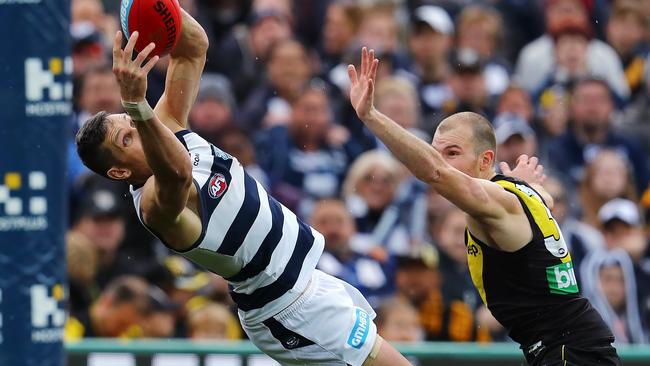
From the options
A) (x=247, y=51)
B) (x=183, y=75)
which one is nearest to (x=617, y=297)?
(x=247, y=51)

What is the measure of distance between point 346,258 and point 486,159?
3.43m

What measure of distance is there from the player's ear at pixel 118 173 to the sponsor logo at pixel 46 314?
67cm

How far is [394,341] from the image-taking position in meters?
9.38

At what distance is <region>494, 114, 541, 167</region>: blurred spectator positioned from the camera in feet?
36.3

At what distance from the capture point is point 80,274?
31.8ft

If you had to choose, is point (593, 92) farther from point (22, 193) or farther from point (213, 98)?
point (22, 193)

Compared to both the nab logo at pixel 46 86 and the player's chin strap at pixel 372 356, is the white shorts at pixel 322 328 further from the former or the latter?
the nab logo at pixel 46 86

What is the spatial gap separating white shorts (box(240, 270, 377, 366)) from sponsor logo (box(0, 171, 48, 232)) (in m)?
1.21

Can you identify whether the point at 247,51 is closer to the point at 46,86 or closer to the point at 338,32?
the point at 338,32

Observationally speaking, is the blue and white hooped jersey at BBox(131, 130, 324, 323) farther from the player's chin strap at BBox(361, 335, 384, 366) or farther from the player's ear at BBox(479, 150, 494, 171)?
the player's ear at BBox(479, 150, 494, 171)

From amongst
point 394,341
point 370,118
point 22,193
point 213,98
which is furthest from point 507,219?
point 213,98

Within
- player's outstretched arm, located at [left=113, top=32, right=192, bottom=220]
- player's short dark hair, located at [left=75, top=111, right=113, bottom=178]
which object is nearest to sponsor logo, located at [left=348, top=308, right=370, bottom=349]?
player's outstretched arm, located at [left=113, top=32, right=192, bottom=220]

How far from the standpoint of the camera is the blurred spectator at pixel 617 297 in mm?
10203

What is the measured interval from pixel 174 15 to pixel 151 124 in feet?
2.87
